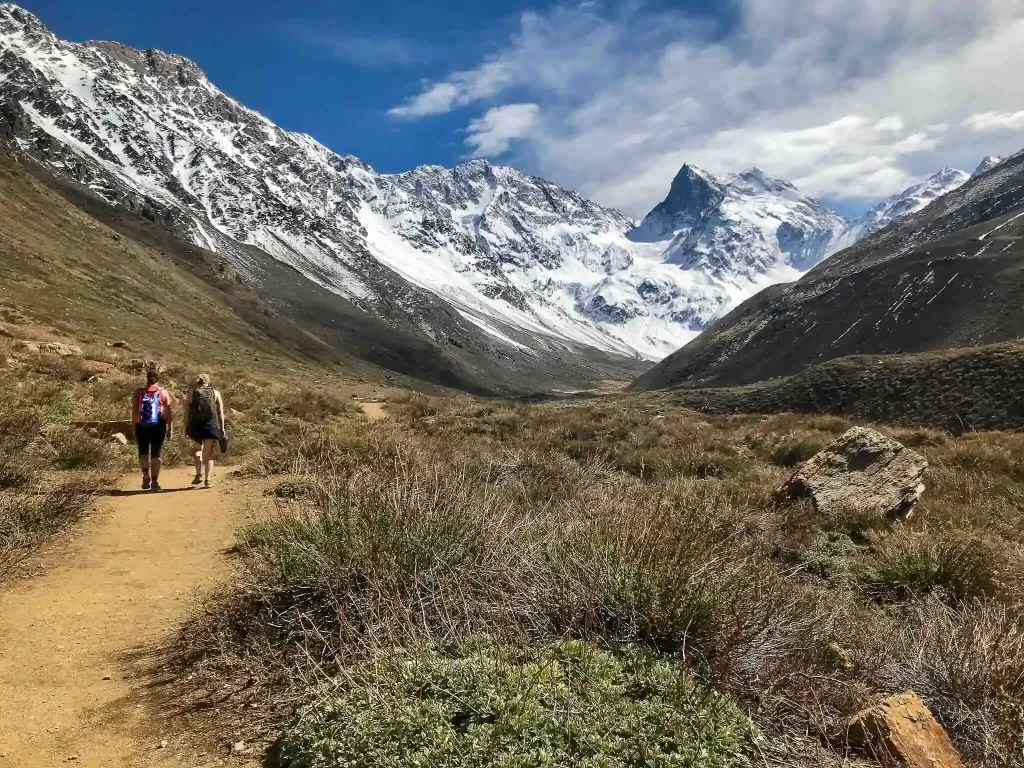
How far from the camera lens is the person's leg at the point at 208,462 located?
9734 mm

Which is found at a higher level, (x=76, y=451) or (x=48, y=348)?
(x=48, y=348)

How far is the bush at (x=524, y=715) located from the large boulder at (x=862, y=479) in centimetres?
640

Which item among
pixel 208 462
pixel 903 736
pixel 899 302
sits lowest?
pixel 208 462

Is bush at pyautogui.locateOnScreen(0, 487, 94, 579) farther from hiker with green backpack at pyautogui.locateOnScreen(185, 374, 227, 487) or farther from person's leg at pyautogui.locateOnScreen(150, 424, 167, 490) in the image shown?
hiker with green backpack at pyautogui.locateOnScreen(185, 374, 227, 487)

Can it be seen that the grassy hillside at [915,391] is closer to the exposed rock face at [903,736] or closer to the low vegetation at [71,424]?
the exposed rock face at [903,736]

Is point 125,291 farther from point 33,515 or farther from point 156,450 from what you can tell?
point 33,515

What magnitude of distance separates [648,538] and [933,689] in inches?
74.3

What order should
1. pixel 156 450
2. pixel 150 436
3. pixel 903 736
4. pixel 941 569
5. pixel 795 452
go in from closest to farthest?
pixel 903 736, pixel 941 569, pixel 156 450, pixel 150 436, pixel 795 452

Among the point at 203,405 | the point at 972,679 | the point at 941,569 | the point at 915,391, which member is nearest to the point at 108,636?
the point at 972,679

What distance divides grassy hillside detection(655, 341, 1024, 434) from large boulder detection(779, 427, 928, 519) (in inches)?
511

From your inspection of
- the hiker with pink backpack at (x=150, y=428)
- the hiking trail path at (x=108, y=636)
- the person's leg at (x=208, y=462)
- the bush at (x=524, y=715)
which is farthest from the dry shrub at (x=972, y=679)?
the hiker with pink backpack at (x=150, y=428)

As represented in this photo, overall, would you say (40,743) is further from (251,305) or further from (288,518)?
(251,305)

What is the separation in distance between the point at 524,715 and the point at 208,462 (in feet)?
28.1

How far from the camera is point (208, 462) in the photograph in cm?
985
